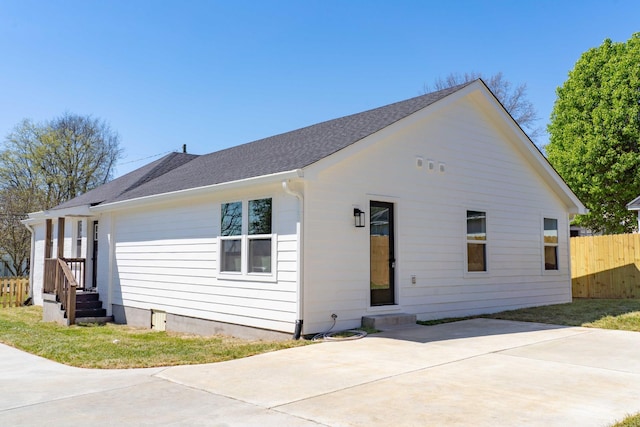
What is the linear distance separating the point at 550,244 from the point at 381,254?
6.11m

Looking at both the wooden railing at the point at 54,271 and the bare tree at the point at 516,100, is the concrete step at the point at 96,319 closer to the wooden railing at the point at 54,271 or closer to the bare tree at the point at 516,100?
the wooden railing at the point at 54,271

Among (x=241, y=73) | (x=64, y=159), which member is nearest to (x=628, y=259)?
(x=241, y=73)

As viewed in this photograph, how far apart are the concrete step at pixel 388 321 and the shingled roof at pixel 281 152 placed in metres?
2.91

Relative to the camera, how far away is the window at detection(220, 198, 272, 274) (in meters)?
9.13

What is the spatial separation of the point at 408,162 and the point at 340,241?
7.78 ft

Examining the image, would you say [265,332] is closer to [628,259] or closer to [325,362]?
[325,362]

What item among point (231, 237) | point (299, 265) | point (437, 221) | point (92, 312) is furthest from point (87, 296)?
point (437, 221)

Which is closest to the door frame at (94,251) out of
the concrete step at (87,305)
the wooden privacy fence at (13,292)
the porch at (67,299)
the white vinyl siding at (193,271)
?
the porch at (67,299)

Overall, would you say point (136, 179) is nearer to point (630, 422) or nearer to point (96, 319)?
point (96, 319)

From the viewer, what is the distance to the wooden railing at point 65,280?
492 inches

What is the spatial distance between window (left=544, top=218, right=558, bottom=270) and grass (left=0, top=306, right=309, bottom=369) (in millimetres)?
8069

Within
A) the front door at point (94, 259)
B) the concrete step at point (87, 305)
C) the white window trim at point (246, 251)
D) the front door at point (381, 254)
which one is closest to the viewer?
the white window trim at point (246, 251)

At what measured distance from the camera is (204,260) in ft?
34.7

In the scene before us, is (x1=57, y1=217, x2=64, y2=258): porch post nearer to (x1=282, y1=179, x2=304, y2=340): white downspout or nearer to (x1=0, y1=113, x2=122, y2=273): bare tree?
(x1=282, y1=179, x2=304, y2=340): white downspout
